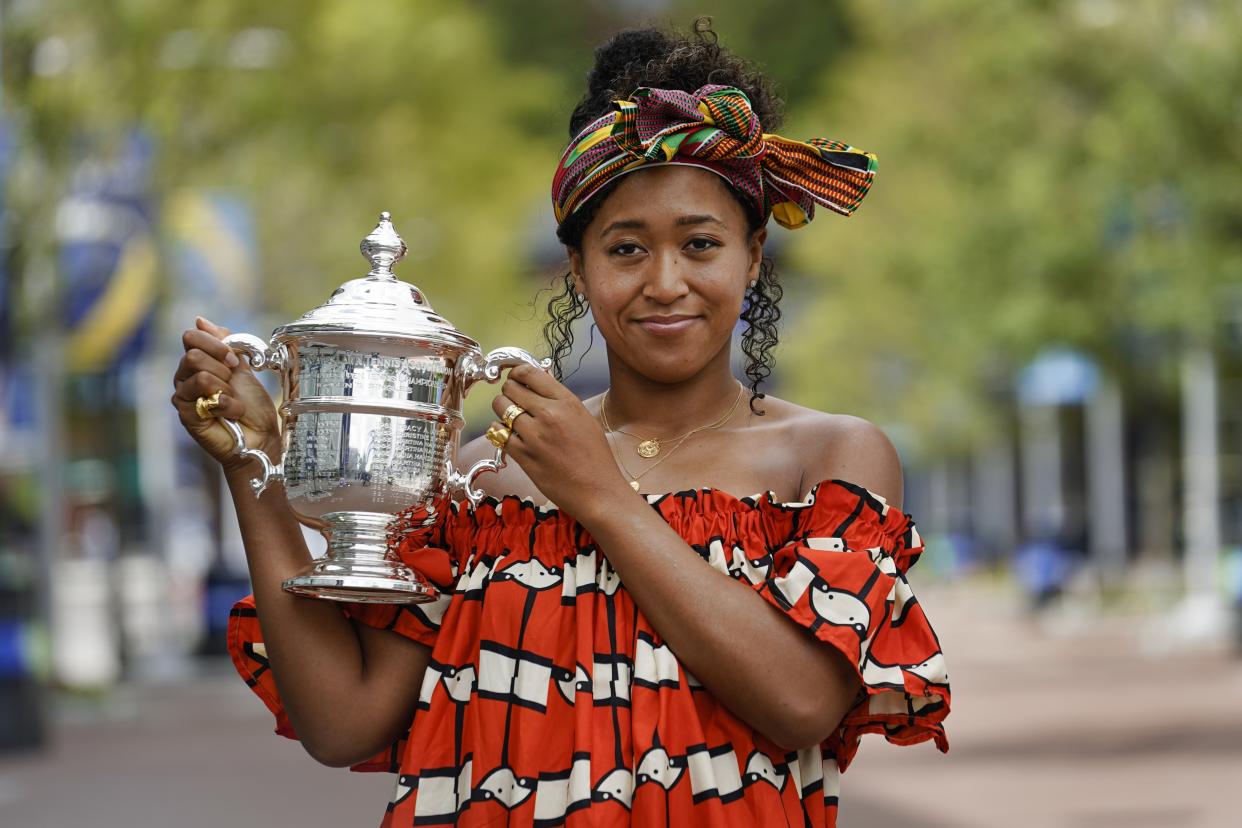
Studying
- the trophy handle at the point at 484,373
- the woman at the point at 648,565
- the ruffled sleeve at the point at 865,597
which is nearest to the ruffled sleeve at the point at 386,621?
the woman at the point at 648,565

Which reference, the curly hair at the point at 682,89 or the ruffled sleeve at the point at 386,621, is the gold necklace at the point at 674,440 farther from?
the ruffled sleeve at the point at 386,621

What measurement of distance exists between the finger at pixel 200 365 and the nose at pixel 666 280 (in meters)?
0.55

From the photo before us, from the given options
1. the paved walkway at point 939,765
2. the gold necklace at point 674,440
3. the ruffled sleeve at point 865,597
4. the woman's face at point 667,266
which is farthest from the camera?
the paved walkway at point 939,765

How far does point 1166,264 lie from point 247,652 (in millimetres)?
12167

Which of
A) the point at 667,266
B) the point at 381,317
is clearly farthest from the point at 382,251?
the point at 667,266

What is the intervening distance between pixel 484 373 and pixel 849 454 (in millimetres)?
469

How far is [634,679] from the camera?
94.9 inches

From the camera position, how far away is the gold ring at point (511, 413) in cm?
238

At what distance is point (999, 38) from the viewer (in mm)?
15805

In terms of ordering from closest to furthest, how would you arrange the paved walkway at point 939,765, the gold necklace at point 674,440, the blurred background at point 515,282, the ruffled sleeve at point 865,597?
the ruffled sleeve at point 865,597, the gold necklace at point 674,440, the paved walkway at point 939,765, the blurred background at point 515,282

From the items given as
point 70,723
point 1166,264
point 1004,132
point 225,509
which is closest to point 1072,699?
point 1166,264

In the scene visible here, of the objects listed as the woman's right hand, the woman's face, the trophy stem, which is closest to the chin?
the woman's face

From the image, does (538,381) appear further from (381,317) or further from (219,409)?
(219,409)

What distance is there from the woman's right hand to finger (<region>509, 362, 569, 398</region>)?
0.38 m
